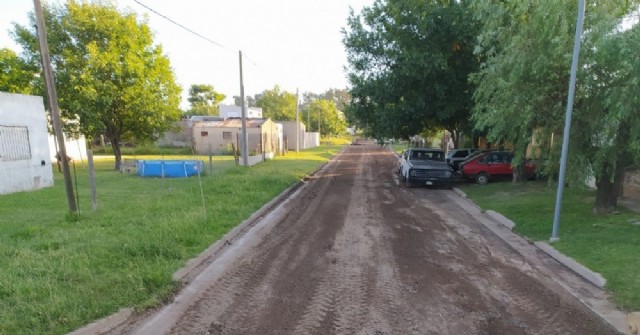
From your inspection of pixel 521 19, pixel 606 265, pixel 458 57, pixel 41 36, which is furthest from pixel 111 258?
pixel 458 57

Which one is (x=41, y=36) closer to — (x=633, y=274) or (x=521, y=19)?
(x=521, y=19)

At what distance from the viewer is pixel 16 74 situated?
21.5 m

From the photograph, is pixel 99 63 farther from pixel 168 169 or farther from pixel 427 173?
pixel 427 173

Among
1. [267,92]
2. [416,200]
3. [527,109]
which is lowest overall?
[416,200]

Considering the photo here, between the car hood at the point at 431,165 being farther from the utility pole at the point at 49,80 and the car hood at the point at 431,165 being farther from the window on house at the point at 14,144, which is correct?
the window on house at the point at 14,144

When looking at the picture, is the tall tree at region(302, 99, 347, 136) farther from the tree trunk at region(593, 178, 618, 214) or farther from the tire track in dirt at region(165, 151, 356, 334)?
the tire track in dirt at region(165, 151, 356, 334)

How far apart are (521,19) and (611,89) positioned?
9.52 ft

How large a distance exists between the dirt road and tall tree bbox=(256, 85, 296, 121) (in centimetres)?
6624

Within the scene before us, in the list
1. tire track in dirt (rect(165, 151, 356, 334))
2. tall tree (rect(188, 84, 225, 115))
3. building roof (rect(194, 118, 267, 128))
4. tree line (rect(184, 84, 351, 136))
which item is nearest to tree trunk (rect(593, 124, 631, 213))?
tire track in dirt (rect(165, 151, 356, 334))

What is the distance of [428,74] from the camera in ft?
51.9

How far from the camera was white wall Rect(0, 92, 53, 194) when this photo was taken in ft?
44.5

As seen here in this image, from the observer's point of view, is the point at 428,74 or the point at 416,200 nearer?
the point at 416,200

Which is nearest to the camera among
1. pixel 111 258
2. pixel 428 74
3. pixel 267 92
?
pixel 111 258

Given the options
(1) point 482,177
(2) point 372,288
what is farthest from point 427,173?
(2) point 372,288
